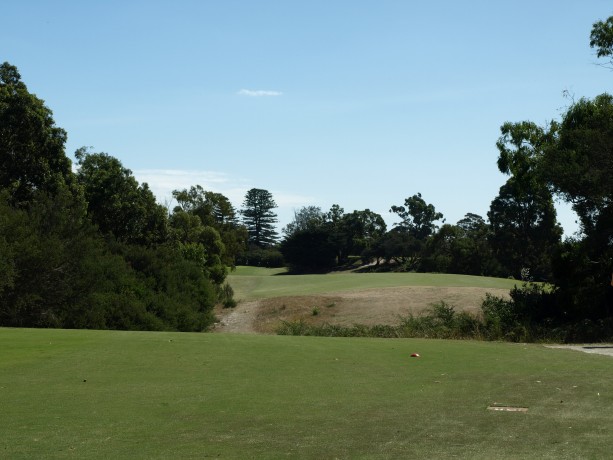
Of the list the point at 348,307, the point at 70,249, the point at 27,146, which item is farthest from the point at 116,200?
the point at 348,307

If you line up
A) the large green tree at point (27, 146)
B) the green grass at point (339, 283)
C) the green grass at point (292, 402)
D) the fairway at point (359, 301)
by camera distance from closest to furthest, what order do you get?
the green grass at point (292, 402) → the large green tree at point (27, 146) → the fairway at point (359, 301) → the green grass at point (339, 283)

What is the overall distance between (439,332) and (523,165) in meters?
15.2

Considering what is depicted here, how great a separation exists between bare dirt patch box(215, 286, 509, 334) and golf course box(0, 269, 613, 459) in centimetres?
3030

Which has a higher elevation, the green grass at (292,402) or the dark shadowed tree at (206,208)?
the dark shadowed tree at (206,208)

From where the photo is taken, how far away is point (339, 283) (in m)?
80.2

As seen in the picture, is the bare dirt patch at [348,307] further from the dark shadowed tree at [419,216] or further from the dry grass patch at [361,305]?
the dark shadowed tree at [419,216]

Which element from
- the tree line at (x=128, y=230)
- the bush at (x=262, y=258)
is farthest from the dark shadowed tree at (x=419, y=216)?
the tree line at (x=128, y=230)

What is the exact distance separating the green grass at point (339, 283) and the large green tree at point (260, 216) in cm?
6504

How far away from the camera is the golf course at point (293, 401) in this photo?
8414mm

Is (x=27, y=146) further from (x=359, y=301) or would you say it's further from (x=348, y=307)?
(x=359, y=301)

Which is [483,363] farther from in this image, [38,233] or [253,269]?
[253,269]

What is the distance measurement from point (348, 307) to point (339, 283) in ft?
76.1

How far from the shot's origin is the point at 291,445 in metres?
8.53

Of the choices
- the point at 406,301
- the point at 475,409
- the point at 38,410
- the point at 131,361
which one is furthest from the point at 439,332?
the point at 406,301
